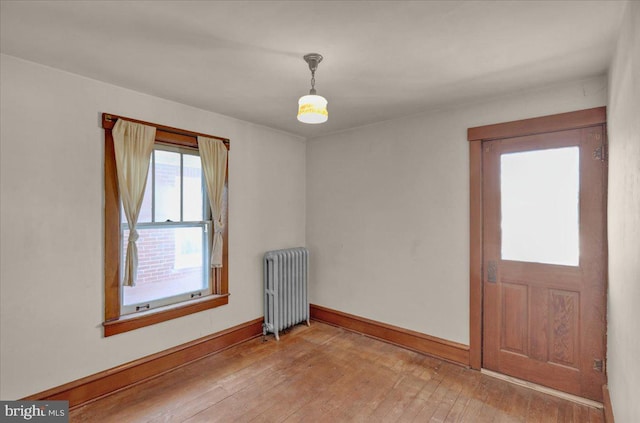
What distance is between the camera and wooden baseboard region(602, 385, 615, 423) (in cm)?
205

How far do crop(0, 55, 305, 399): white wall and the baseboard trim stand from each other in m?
3.07

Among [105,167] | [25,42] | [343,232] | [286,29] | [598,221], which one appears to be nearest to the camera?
[286,29]

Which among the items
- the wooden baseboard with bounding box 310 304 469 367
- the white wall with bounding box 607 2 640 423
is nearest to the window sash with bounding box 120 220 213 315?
the wooden baseboard with bounding box 310 304 469 367

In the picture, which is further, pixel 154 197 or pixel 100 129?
pixel 154 197

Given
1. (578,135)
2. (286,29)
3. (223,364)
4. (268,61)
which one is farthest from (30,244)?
(578,135)

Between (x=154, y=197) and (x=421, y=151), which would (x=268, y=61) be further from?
(x=421, y=151)

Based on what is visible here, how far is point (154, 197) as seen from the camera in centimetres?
288

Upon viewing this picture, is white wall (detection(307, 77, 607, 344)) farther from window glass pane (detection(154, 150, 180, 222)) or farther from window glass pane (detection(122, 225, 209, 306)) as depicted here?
window glass pane (detection(154, 150, 180, 222))

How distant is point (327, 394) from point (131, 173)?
2.54m

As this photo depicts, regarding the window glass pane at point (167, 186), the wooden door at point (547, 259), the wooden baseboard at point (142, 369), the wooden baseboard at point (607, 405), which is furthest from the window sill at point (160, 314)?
the wooden baseboard at point (607, 405)

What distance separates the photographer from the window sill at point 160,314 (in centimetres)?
259

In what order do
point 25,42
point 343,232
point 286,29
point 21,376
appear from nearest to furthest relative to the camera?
point 286,29 < point 25,42 < point 21,376 < point 343,232

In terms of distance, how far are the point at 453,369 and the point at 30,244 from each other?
12.3 ft

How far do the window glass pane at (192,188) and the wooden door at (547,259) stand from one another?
2920 mm
